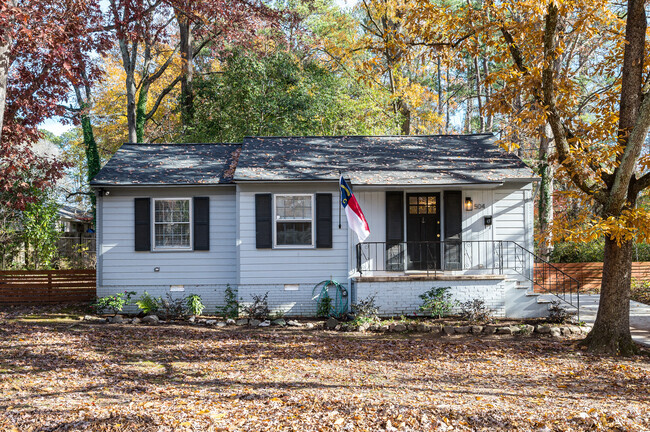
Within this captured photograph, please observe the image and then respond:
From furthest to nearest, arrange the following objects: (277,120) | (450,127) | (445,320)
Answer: (450,127) < (277,120) < (445,320)

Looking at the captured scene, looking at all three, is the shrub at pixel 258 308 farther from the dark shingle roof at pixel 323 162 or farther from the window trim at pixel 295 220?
the dark shingle roof at pixel 323 162

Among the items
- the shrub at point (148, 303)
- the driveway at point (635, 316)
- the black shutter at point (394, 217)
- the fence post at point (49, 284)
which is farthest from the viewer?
the fence post at point (49, 284)

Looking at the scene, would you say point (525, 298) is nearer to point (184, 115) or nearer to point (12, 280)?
point (12, 280)

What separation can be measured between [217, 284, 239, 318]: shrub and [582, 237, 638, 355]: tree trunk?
753 cm

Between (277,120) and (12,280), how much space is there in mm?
9794

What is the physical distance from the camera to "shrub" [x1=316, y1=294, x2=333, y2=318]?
1191 cm

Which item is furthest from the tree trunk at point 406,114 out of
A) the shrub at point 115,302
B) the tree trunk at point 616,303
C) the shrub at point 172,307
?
the tree trunk at point 616,303

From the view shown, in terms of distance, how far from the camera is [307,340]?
964 cm

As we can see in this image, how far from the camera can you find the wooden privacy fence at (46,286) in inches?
537

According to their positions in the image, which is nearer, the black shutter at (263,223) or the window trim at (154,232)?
the black shutter at (263,223)

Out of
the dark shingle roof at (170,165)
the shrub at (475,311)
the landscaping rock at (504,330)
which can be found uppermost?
the dark shingle roof at (170,165)

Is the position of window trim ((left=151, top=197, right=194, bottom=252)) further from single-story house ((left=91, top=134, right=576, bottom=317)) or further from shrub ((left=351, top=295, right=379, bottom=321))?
→ shrub ((left=351, top=295, right=379, bottom=321))

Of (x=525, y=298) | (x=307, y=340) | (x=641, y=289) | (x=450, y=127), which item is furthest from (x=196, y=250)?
(x=450, y=127)

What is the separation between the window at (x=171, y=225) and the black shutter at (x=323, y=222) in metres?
3.11
